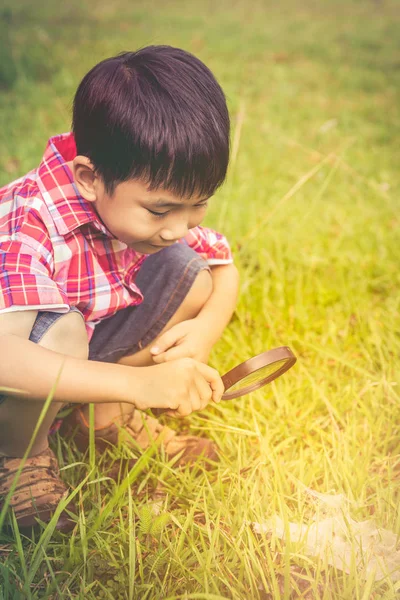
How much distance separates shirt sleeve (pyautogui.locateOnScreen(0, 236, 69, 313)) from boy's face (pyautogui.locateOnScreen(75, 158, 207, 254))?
0.54ft

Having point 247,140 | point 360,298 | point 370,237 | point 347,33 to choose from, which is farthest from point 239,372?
point 347,33

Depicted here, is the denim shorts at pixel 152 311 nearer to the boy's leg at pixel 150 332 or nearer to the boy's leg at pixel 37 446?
the boy's leg at pixel 150 332

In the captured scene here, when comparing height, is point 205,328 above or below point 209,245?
below

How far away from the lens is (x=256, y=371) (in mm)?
1356

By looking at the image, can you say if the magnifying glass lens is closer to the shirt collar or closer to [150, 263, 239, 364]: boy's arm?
[150, 263, 239, 364]: boy's arm

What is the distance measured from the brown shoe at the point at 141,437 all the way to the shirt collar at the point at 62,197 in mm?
490

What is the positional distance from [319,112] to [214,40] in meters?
1.81

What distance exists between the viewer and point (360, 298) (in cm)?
218

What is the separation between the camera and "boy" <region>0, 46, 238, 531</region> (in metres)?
1.21

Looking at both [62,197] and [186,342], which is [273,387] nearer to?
[186,342]

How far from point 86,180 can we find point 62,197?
63 mm

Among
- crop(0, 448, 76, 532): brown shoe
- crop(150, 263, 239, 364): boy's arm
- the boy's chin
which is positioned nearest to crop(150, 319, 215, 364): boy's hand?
crop(150, 263, 239, 364): boy's arm

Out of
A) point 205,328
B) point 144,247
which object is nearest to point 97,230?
point 144,247

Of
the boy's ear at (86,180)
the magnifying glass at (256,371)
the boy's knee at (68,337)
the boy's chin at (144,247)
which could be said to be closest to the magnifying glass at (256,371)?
the magnifying glass at (256,371)
